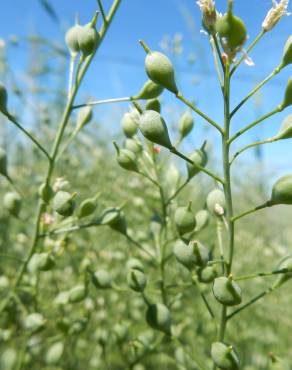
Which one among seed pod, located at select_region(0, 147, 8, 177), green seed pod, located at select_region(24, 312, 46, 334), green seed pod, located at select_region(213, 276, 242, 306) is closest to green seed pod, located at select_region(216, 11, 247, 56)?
green seed pod, located at select_region(213, 276, 242, 306)

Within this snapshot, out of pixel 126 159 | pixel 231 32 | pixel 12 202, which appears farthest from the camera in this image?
pixel 12 202

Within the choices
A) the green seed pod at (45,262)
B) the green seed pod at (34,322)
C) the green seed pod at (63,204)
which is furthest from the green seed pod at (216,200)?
the green seed pod at (34,322)

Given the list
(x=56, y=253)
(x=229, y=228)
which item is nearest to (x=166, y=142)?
(x=229, y=228)

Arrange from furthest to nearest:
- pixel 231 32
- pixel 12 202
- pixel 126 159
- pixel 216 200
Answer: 1. pixel 12 202
2. pixel 126 159
3. pixel 216 200
4. pixel 231 32

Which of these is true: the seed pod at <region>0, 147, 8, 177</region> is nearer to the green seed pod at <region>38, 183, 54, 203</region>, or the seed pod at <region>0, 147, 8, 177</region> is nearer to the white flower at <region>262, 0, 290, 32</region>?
the green seed pod at <region>38, 183, 54, 203</region>

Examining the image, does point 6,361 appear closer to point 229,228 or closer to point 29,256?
point 29,256

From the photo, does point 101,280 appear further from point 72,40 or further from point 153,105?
point 72,40

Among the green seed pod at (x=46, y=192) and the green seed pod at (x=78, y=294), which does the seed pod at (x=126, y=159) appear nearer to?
the green seed pod at (x=46, y=192)

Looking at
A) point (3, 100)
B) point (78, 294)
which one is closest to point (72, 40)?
point (3, 100)
